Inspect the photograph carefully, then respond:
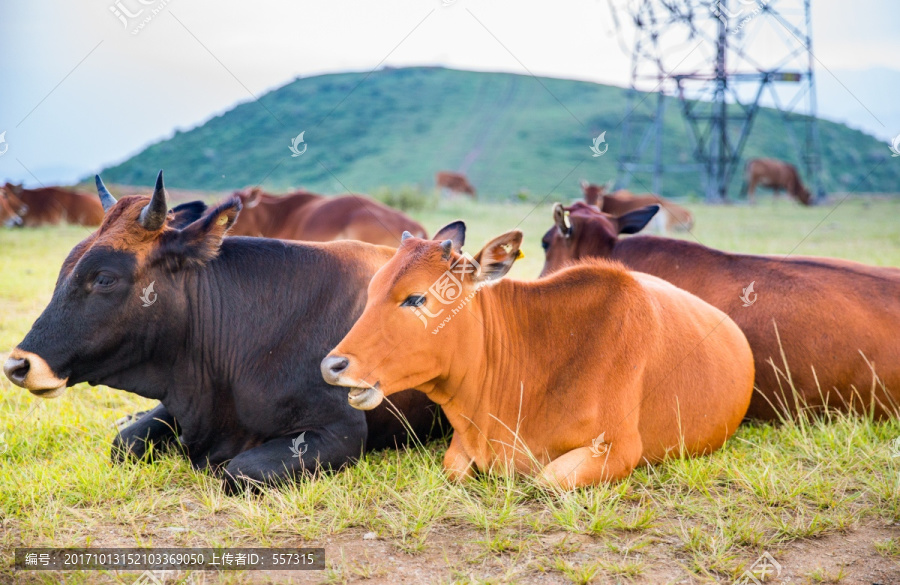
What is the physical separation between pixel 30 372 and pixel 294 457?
1484 millimetres

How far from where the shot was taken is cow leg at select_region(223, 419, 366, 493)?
439 centimetres

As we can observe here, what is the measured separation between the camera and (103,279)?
4352 mm

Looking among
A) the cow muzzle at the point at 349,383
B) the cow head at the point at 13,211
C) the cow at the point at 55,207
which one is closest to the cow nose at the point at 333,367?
the cow muzzle at the point at 349,383

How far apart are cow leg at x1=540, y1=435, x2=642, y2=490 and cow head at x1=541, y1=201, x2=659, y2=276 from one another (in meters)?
2.87

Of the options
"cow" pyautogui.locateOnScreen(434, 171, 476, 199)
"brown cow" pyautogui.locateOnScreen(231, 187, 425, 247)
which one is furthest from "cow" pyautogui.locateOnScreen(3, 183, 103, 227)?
"cow" pyautogui.locateOnScreen(434, 171, 476, 199)

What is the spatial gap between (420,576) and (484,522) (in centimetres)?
54

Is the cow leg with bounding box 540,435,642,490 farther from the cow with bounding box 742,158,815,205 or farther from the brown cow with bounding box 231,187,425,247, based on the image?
the cow with bounding box 742,158,815,205

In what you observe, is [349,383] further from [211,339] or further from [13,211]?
[13,211]

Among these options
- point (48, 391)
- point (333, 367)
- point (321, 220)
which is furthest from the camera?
point (321, 220)

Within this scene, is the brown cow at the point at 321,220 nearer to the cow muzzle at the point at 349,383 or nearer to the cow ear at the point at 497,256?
the cow ear at the point at 497,256

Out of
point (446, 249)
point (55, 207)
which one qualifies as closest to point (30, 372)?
point (446, 249)

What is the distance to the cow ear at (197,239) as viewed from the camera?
4656 millimetres

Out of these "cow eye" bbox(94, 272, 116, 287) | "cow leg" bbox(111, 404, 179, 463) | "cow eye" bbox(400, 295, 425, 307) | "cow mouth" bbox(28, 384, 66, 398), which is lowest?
"cow leg" bbox(111, 404, 179, 463)

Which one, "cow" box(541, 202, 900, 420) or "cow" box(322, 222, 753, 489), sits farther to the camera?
"cow" box(541, 202, 900, 420)
